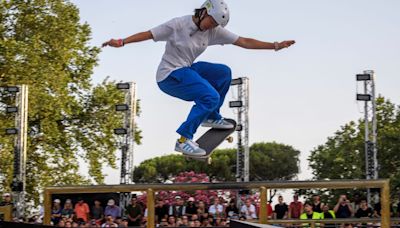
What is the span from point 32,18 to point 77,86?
359cm

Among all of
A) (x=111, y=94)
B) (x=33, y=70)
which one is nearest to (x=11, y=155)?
(x=33, y=70)

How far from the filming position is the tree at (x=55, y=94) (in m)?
33.6

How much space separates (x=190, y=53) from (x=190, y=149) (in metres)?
0.86

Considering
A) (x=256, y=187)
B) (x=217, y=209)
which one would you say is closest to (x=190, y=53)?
(x=256, y=187)

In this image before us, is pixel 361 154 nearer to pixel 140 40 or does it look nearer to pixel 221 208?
pixel 221 208

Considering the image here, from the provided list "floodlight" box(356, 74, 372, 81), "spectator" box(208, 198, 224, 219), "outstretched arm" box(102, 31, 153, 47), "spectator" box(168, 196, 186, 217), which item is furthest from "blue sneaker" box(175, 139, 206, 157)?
"floodlight" box(356, 74, 372, 81)

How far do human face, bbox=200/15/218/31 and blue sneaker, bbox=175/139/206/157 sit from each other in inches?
40.2

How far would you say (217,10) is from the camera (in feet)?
24.5

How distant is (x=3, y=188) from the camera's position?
32.6 meters

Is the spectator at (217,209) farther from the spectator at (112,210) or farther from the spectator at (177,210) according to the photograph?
the spectator at (112,210)

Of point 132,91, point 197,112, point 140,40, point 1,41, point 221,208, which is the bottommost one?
point 221,208

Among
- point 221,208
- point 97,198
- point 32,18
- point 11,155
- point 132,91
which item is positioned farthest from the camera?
point 32,18

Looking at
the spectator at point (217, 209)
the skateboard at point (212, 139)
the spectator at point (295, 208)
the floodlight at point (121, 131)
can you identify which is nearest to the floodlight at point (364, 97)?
the floodlight at point (121, 131)

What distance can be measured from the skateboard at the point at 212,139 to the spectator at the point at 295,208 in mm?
4596
